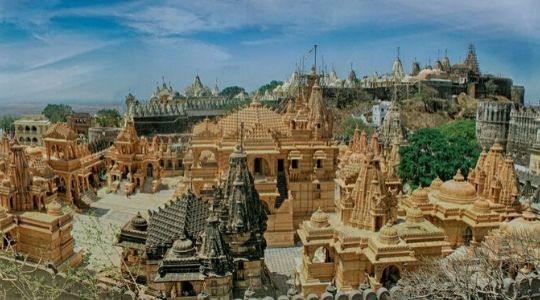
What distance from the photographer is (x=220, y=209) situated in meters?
14.5

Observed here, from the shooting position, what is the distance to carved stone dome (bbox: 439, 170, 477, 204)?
67.1 feet

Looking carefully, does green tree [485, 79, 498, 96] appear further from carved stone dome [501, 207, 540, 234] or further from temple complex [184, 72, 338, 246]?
carved stone dome [501, 207, 540, 234]

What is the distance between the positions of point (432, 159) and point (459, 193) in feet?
33.2

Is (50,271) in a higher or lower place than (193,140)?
lower

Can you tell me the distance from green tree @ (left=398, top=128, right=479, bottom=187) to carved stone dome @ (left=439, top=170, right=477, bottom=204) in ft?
29.3

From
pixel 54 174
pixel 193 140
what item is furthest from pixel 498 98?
pixel 54 174

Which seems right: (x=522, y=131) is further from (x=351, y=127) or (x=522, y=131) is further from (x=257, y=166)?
(x=257, y=166)

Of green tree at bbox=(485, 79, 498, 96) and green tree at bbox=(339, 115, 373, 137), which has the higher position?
green tree at bbox=(485, 79, 498, 96)

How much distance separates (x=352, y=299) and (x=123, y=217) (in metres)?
20.3

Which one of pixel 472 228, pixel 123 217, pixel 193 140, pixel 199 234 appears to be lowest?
pixel 123 217

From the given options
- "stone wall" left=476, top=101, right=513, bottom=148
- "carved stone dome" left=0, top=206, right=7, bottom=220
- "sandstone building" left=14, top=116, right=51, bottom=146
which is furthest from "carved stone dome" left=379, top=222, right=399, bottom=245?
"sandstone building" left=14, top=116, right=51, bottom=146

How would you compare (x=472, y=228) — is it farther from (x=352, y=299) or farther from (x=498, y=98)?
(x=498, y=98)

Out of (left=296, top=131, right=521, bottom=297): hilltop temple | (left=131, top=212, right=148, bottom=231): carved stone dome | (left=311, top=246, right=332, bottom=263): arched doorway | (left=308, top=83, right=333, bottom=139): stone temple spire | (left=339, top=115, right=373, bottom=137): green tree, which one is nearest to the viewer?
(left=296, top=131, right=521, bottom=297): hilltop temple

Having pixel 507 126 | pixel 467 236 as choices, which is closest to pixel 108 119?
pixel 507 126
